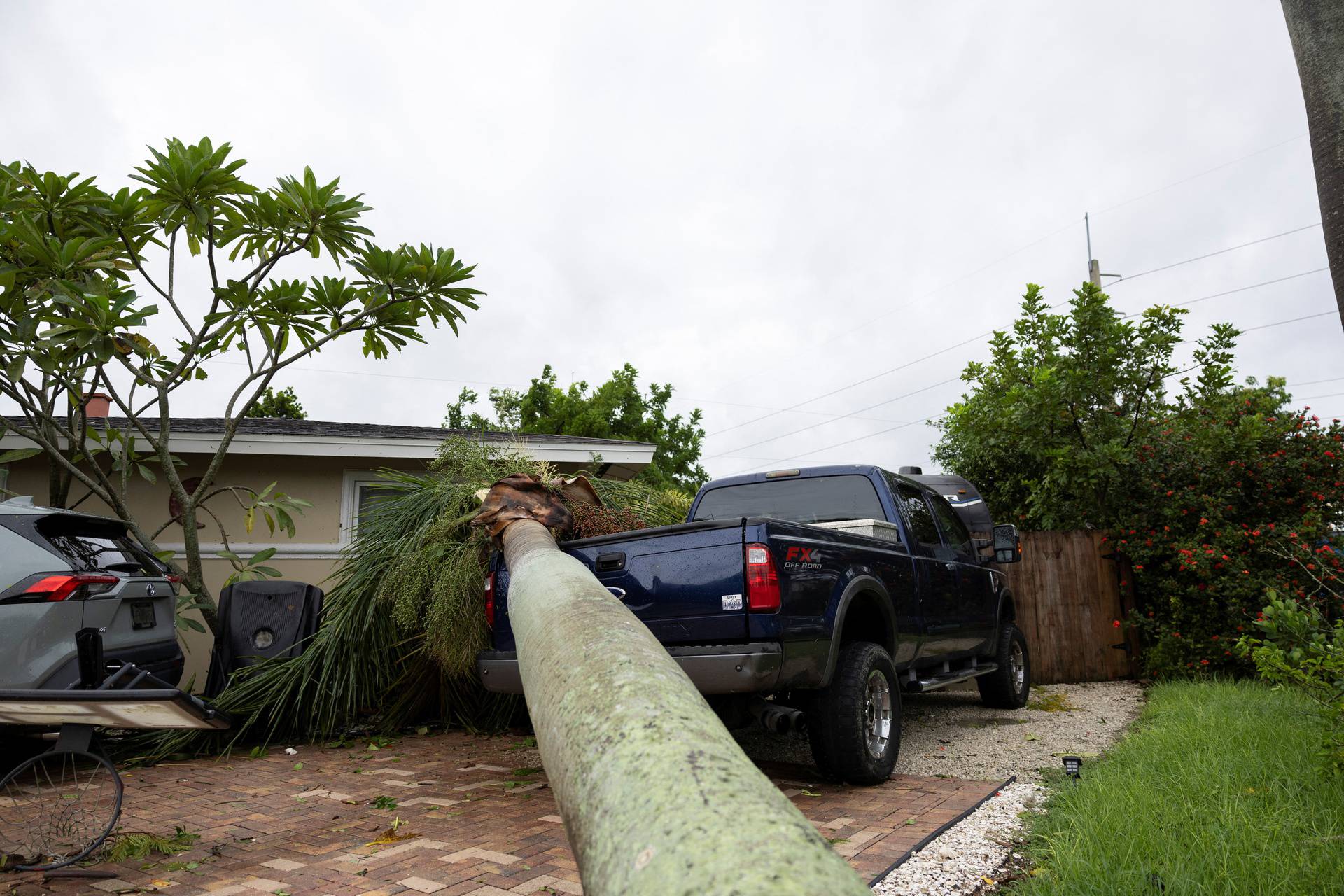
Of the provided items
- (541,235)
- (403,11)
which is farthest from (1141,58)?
(541,235)

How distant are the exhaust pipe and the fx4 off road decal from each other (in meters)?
0.76

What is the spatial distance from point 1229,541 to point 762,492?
5.30 m

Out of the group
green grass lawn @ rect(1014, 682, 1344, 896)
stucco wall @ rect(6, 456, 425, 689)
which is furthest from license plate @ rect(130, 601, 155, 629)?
green grass lawn @ rect(1014, 682, 1344, 896)

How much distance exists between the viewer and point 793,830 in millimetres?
881

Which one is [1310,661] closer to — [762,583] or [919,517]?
[762,583]

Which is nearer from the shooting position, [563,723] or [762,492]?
[563,723]

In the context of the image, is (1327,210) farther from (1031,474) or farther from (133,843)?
(1031,474)

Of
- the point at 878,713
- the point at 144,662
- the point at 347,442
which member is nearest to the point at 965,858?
the point at 878,713

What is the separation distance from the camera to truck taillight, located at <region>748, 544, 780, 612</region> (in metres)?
4.37

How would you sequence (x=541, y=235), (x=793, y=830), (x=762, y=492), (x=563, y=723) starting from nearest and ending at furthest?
(x=793, y=830) < (x=563, y=723) < (x=762, y=492) < (x=541, y=235)

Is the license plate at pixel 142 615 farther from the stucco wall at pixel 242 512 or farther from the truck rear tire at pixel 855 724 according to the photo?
the truck rear tire at pixel 855 724

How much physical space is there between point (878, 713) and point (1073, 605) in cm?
627

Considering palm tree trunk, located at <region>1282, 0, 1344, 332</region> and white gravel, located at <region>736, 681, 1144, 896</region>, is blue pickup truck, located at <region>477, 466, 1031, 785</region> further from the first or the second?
palm tree trunk, located at <region>1282, 0, 1344, 332</region>

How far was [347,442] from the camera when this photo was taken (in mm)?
10195
